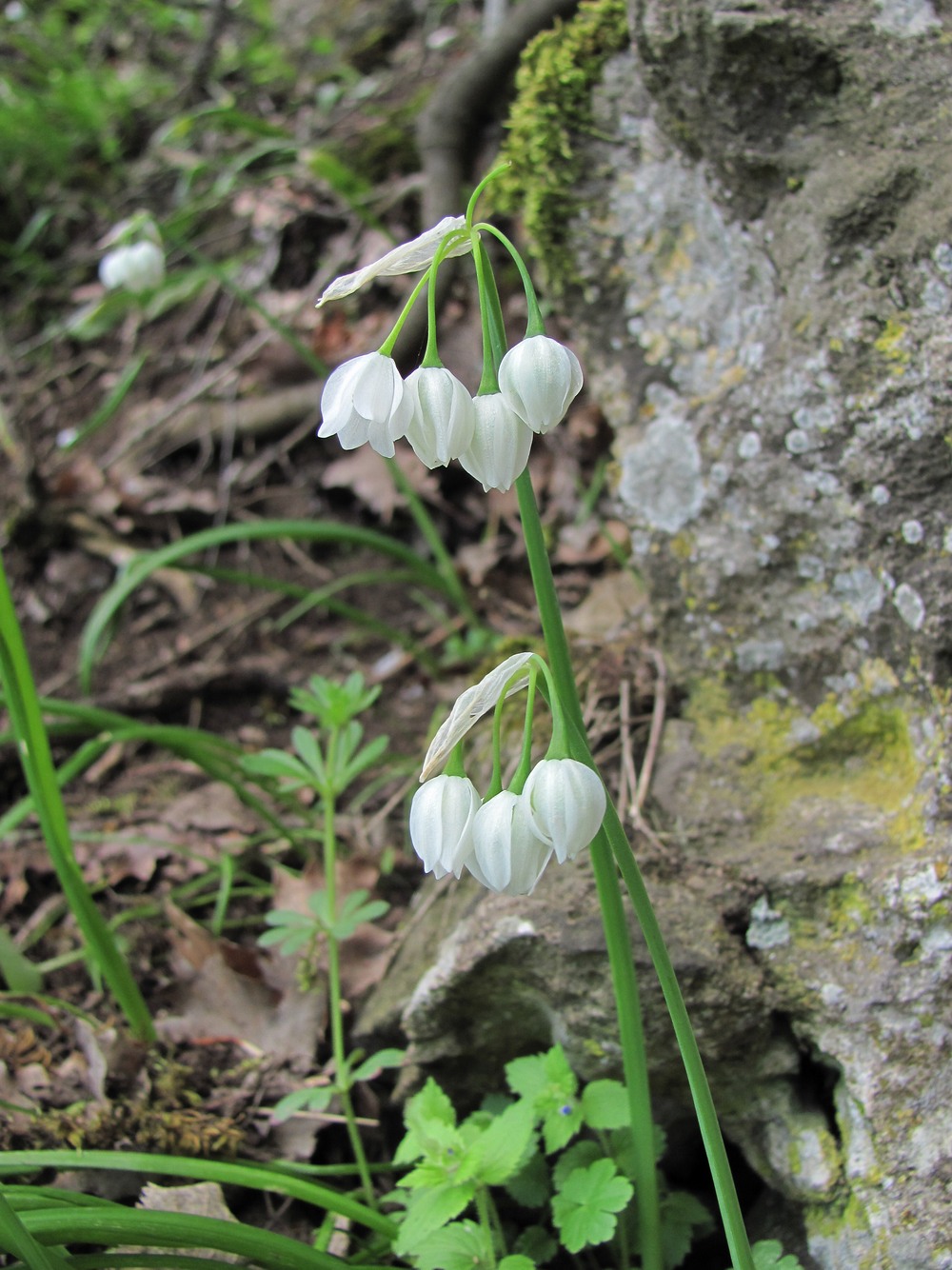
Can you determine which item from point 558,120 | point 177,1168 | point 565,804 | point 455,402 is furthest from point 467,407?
point 558,120

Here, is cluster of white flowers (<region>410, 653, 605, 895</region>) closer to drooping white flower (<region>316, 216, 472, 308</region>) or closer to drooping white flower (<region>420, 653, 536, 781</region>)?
drooping white flower (<region>420, 653, 536, 781</region>)

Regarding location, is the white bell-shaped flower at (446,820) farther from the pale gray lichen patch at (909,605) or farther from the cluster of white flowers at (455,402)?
the pale gray lichen patch at (909,605)

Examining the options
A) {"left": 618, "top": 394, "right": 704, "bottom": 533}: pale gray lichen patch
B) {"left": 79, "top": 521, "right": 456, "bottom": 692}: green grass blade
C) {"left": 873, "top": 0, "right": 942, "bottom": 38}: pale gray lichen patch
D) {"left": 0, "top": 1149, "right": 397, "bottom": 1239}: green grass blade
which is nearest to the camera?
{"left": 0, "top": 1149, "right": 397, "bottom": 1239}: green grass blade

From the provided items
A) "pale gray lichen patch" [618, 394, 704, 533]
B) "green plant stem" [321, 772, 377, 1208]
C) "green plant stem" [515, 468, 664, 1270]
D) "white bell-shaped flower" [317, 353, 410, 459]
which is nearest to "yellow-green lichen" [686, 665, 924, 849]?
"pale gray lichen patch" [618, 394, 704, 533]

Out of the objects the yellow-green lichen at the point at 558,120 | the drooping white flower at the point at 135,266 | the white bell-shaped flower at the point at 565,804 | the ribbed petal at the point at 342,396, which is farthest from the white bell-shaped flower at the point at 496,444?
the drooping white flower at the point at 135,266

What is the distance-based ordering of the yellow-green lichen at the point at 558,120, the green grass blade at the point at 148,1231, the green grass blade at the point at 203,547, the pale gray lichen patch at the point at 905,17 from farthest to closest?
the green grass blade at the point at 203,547 → the yellow-green lichen at the point at 558,120 → the pale gray lichen patch at the point at 905,17 → the green grass blade at the point at 148,1231

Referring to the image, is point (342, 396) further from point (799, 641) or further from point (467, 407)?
point (799, 641)
